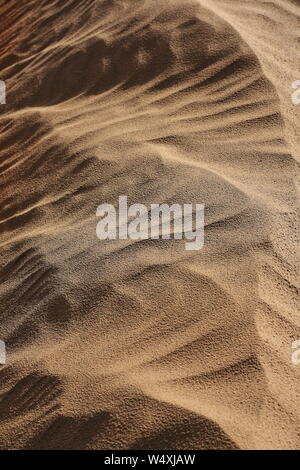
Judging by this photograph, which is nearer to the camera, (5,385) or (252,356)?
(252,356)

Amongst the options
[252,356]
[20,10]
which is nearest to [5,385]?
[252,356]

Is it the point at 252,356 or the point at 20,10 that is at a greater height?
the point at 20,10

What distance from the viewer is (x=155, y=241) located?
2480 millimetres

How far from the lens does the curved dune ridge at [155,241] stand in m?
1.98

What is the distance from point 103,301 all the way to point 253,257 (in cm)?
63

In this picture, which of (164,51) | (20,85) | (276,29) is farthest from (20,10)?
(276,29)

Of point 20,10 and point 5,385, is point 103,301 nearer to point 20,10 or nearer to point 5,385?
point 5,385

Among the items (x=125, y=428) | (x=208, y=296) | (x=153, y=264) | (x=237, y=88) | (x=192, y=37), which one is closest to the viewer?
(x=125, y=428)

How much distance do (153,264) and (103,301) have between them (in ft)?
0.84

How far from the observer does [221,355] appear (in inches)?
81.0

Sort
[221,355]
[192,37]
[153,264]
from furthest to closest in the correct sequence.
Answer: [192,37] → [153,264] → [221,355]

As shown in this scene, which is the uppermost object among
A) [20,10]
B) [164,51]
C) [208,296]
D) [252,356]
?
[20,10]

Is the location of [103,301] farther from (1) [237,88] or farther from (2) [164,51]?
(2) [164,51]

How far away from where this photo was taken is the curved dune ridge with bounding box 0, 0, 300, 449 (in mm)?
1976
